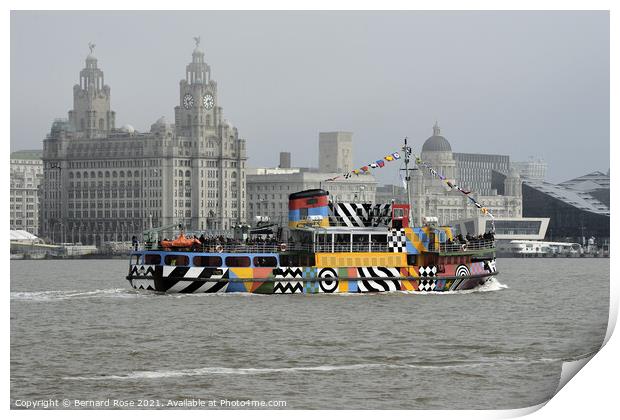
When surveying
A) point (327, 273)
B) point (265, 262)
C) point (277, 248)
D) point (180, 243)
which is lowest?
point (327, 273)

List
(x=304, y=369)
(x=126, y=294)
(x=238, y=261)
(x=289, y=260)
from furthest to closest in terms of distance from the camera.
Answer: (x=126, y=294), (x=289, y=260), (x=238, y=261), (x=304, y=369)

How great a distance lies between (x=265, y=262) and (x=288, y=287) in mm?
1565

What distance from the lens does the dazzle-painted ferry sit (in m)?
63.5

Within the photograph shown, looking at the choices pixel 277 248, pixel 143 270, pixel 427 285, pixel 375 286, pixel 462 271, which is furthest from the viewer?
pixel 462 271

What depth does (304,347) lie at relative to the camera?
4431cm

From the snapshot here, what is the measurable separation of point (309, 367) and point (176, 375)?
4.02 meters

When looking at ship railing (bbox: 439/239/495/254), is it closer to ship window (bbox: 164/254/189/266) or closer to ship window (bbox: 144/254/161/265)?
ship window (bbox: 164/254/189/266)

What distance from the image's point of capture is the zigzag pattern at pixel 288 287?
2522 inches

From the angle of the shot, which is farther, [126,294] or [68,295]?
[68,295]

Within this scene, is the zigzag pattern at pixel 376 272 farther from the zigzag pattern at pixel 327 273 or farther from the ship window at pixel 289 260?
the ship window at pixel 289 260

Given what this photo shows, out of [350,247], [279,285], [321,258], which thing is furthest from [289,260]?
[350,247]

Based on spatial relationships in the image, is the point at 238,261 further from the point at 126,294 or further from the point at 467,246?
the point at 467,246

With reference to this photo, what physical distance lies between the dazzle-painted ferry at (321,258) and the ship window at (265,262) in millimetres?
46

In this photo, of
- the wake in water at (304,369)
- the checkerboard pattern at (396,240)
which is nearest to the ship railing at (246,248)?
the checkerboard pattern at (396,240)
